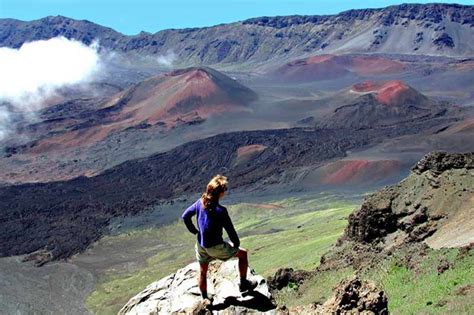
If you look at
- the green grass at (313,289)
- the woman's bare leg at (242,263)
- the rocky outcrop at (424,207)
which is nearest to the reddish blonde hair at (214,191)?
the woman's bare leg at (242,263)

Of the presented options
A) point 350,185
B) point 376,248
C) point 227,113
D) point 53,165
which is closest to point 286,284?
point 376,248

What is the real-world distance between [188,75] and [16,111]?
162 feet

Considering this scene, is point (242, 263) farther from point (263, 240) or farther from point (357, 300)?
point (263, 240)

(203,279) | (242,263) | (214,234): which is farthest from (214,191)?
(203,279)

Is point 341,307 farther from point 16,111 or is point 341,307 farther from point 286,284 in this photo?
point 16,111

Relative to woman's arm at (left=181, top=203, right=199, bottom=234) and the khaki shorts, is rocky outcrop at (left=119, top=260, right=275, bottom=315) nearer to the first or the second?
the khaki shorts

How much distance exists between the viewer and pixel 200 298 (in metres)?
10.9

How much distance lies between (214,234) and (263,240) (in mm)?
44381

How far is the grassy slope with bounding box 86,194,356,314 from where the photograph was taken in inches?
1594

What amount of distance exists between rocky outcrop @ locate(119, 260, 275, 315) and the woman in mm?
189

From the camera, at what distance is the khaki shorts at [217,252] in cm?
1069

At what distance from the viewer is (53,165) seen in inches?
4830

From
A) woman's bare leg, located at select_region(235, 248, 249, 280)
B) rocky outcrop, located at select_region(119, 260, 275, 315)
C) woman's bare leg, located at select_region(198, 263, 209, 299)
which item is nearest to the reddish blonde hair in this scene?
woman's bare leg, located at select_region(235, 248, 249, 280)

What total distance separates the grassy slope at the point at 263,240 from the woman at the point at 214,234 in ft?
71.8
